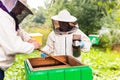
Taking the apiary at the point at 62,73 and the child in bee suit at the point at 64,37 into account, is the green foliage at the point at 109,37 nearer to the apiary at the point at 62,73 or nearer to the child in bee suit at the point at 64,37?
the child in bee suit at the point at 64,37

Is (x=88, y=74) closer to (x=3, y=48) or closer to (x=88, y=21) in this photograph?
(x=3, y=48)

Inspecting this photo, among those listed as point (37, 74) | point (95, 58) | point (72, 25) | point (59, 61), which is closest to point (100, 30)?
point (95, 58)

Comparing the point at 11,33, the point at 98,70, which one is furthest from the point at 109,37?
the point at 11,33

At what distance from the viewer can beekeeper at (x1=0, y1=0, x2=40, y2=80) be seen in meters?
2.40

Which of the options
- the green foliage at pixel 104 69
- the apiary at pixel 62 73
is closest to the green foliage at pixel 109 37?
the green foliage at pixel 104 69

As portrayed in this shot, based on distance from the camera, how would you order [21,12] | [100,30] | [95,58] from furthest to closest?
[100,30], [95,58], [21,12]

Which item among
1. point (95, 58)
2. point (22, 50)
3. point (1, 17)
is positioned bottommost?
point (95, 58)

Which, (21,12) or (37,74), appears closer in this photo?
(37,74)

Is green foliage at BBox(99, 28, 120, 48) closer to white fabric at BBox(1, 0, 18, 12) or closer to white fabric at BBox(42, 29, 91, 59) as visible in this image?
white fabric at BBox(42, 29, 91, 59)

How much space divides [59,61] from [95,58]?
4711 mm

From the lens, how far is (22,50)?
95.9 inches

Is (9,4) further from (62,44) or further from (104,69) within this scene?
(104,69)

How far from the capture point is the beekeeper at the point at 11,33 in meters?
2.40

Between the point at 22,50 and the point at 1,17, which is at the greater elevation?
the point at 1,17
